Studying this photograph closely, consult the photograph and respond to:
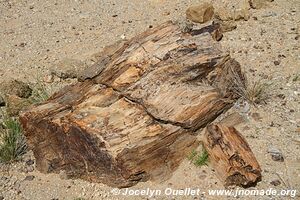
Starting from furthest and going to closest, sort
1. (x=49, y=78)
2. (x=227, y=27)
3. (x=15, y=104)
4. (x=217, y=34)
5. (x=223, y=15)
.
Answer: (x=223, y=15) < (x=227, y=27) < (x=49, y=78) < (x=217, y=34) < (x=15, y=104)

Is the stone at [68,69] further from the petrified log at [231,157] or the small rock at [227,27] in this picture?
the petrified log at [231,157]

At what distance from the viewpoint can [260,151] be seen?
5.95m

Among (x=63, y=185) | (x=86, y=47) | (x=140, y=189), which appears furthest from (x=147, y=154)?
(x=86, y=47)

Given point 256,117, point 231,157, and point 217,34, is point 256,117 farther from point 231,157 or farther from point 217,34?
point 217,34

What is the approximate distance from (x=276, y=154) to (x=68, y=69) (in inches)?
154

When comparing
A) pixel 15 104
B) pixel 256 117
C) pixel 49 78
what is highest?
pixel 15 104

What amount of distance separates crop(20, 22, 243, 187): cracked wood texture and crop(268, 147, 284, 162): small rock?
908mm

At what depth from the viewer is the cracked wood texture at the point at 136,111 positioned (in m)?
5.64

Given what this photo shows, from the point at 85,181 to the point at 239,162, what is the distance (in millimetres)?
2062

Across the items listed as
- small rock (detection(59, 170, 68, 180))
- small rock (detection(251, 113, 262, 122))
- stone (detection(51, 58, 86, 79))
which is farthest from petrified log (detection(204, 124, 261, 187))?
stone (detection(51, 58, 86, 79))

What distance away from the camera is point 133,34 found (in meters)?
8.71

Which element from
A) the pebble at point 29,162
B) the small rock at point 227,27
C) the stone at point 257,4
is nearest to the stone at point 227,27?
the small rock at point 227,27

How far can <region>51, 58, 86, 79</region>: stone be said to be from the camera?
7.77 m

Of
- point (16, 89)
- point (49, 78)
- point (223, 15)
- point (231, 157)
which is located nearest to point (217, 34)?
point (223, 15)
